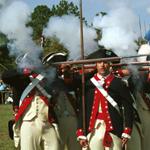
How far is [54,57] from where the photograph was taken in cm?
831

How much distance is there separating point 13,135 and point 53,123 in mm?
910

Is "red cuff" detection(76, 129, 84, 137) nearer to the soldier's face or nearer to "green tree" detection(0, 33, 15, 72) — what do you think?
the soldier's face

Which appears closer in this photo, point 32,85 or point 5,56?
point 32,85

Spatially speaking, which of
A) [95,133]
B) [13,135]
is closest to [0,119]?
[13,135]

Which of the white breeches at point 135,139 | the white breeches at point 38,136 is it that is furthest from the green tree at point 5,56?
the white breeches at point 135,139

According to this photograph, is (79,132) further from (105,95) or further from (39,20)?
(39,20)

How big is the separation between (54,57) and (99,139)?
55.0 inches

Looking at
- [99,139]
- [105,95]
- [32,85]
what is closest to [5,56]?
[32,85]

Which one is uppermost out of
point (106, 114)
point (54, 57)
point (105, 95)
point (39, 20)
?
point (39, 20)

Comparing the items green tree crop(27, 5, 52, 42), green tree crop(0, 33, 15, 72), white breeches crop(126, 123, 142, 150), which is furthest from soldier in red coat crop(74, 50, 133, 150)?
green tree crop(0, 33, 15, 72)

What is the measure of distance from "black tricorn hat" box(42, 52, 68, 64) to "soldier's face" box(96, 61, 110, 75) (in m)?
0.70

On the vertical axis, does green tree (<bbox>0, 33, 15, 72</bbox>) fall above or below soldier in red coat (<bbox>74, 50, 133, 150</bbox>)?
above

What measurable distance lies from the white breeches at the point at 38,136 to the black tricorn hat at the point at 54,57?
0.84 meters

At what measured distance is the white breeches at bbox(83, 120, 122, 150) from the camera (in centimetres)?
771
